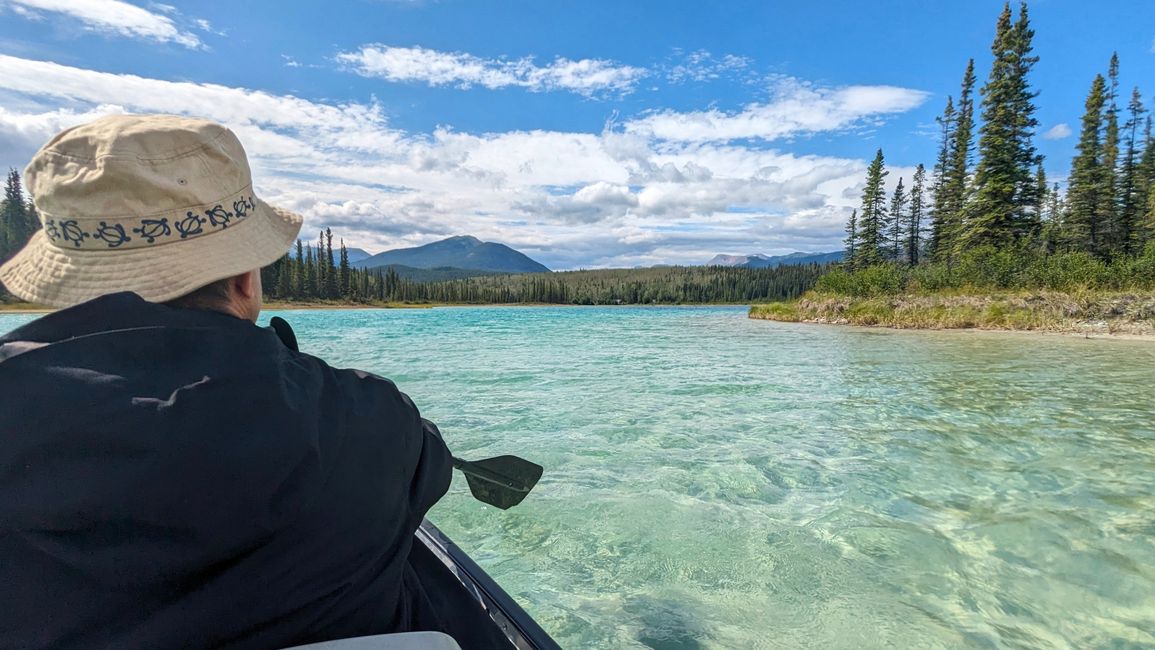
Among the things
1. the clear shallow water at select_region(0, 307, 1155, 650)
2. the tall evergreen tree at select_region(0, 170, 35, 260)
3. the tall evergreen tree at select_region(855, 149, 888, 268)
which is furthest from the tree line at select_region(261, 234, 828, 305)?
the clear shallow water at select_region(0, 307, 1155, 650)

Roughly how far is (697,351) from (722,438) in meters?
11.1

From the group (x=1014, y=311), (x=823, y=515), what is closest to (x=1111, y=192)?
(x=1014, y=311)

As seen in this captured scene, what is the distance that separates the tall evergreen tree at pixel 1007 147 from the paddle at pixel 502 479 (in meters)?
42.5

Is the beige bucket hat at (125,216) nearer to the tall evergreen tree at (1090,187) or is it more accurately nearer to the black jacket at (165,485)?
the black jacket at (165,485)

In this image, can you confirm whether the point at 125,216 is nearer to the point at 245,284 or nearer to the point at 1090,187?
the point at 245,284

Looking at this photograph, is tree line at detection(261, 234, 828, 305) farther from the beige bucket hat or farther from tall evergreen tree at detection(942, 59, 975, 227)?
the beige bucket hat

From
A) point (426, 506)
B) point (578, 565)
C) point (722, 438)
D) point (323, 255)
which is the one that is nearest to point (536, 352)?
point (722, 438)

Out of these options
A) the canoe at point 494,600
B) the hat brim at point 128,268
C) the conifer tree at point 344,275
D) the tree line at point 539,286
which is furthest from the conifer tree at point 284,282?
the hat brim at point 128,268

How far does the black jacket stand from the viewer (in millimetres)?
969

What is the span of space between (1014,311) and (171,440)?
1296 inches

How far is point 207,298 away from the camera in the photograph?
1.34m

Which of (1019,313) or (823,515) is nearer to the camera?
(823,515)

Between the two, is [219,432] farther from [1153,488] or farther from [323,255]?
[323,255]

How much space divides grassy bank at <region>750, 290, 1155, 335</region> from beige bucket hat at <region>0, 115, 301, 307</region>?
29.6m
